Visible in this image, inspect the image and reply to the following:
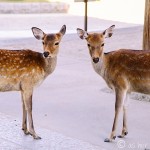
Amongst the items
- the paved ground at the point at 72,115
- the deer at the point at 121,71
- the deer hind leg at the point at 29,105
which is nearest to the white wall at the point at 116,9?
the paved ground at the point at 72,115

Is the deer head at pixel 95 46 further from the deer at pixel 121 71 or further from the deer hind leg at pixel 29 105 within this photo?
the deer hind leg at pixel 29 105

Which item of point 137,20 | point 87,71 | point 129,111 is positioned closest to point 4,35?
point 87,71

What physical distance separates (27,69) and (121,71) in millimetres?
1197

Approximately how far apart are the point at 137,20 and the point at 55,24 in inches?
150

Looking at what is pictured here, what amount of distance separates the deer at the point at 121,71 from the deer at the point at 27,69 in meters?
0.49

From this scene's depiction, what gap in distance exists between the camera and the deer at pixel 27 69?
6.27m

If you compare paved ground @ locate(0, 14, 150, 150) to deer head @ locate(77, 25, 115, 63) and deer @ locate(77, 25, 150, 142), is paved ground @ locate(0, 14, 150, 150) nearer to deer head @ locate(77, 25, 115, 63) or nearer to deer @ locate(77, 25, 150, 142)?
deer @ locate(77, 25, 150, 142)

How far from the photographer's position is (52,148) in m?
5.95

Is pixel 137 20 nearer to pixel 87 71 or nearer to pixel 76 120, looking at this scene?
pixel 87 71

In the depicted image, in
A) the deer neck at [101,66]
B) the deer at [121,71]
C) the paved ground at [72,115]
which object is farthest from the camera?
the deer neck at [101,66]

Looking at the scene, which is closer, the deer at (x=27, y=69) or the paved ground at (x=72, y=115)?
the paved ground at (x=72, y=115)

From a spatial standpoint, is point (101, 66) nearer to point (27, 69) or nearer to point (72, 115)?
point (27, 69)

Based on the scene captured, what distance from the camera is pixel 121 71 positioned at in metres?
6.32

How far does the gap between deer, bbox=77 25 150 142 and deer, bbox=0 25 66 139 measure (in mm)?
493
